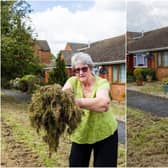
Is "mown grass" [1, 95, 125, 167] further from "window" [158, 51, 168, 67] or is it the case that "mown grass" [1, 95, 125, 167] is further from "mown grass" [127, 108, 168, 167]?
"window" [158, 51, 168, 67]

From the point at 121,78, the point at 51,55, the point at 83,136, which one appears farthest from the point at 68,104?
the point at 51,55

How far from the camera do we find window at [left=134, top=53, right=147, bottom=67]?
6.73ft

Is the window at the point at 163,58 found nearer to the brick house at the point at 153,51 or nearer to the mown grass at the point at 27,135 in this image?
the brick house at the point at 153,51

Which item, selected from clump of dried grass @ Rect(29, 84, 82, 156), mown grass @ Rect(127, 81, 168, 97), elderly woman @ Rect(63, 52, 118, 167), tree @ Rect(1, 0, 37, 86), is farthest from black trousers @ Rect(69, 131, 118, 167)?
tree @ Rect(1, 0, 37, 86)

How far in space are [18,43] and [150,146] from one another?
1.31 meters

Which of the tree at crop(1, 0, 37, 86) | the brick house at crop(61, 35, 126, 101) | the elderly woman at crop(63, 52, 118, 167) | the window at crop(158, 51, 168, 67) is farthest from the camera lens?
the tree at crop(1, 0, 37, 86)

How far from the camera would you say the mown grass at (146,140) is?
6.82 feet

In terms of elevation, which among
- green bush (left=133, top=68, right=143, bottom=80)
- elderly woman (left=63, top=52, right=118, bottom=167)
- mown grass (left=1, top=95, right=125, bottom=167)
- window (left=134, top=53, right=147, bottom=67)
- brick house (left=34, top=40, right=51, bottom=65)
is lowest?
mown grass (left=1, top=95, right=125, bottom=167)

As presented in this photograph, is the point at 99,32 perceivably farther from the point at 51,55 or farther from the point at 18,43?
the point at 18,43

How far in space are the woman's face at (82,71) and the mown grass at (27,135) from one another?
89cm

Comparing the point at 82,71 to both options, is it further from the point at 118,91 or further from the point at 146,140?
the point at 146,140

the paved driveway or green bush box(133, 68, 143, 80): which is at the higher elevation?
green bush box(133, 68, 143, 80)

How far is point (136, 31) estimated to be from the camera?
2121 millimetres

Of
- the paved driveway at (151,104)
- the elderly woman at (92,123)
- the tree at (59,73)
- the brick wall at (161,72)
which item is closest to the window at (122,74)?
Result: the paved driveway at (151,104)
